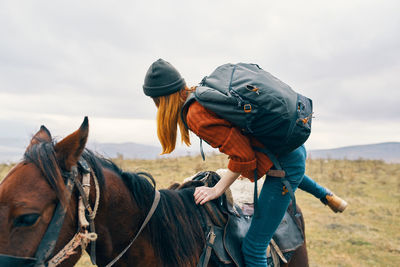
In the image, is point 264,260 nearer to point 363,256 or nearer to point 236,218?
point 236,218

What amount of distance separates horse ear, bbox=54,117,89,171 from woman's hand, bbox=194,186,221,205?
1.00 m

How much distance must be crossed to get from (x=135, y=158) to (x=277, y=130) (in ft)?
46.2

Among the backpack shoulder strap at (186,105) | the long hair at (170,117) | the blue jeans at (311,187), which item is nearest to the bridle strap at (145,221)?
the long hair at (170,117)

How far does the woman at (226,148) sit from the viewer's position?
1981 mm

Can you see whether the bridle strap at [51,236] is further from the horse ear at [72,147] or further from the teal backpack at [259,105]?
the teal backpack at [259,105]

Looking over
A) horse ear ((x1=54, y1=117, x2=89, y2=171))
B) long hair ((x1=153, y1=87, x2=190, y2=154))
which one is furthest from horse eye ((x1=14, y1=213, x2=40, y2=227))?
long hair ((x1=153, y1=87, x2=190, y2=154))

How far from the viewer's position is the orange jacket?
6.45 feet

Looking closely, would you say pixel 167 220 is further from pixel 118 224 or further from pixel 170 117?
pixel 170 117

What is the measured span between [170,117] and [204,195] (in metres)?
0.62

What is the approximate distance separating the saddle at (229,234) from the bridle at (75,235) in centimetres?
86

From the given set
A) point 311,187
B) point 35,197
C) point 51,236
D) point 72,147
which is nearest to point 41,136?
point 72,147

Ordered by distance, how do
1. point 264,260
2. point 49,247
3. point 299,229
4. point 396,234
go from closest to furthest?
1. point 49,247
2. point 264,260
3. point 299,229
4. point 396,234

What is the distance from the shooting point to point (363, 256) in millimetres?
6531

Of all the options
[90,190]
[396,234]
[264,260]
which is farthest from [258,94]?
[396,234]
